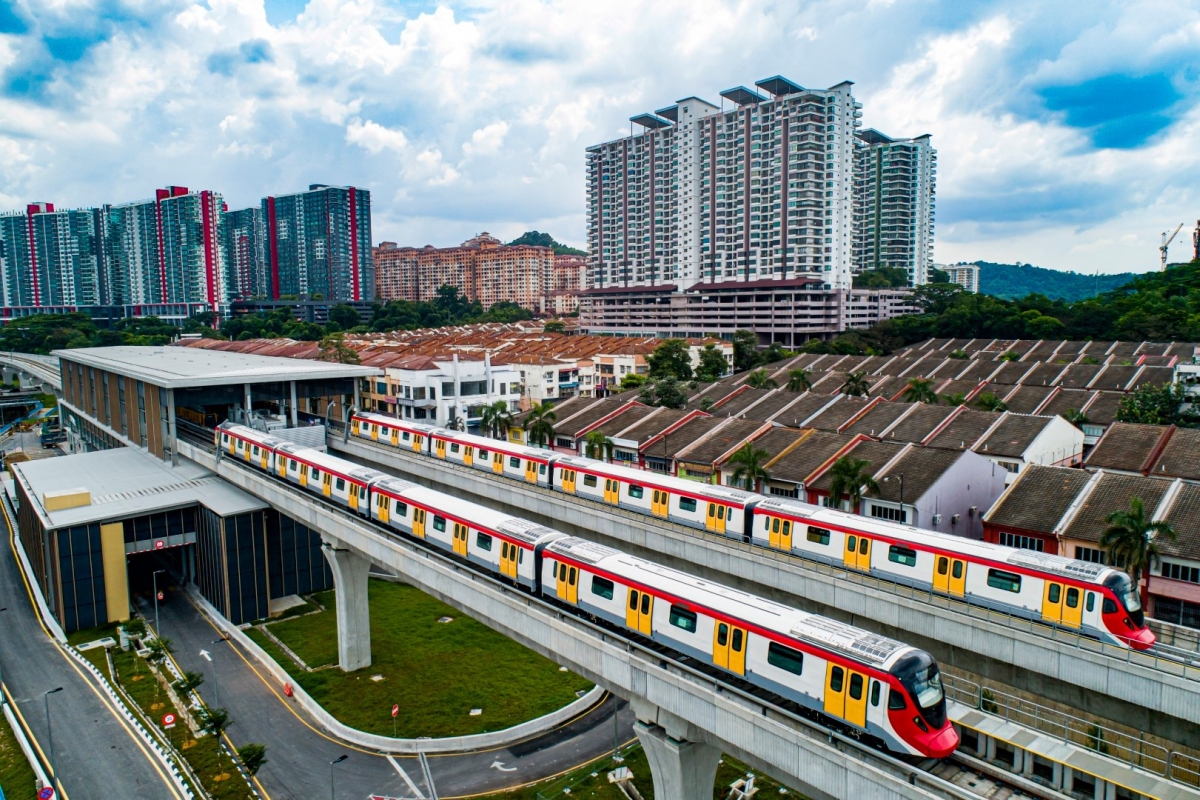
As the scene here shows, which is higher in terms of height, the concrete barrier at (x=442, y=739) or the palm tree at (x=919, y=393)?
the palm tree at (x=919, y=393)

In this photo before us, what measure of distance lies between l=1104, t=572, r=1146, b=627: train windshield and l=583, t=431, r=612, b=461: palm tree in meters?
30.5

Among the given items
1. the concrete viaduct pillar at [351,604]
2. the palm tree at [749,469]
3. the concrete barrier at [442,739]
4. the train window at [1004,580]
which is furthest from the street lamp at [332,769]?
the palm tree at [749,469]

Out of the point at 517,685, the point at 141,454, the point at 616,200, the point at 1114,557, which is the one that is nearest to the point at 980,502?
the point at 1114,557

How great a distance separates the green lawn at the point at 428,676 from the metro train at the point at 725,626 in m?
5.98

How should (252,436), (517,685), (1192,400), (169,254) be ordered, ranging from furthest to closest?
(169,254)
(1192,400)
(252,436)
(517,685)

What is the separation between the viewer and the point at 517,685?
94.7 ft

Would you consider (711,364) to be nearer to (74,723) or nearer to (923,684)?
(74,723)

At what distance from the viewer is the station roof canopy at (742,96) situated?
124 meters

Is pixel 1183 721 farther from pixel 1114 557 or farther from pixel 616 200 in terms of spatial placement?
pixel 616 200

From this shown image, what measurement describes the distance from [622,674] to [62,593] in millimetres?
28966

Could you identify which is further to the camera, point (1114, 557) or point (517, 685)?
point (517, 685)

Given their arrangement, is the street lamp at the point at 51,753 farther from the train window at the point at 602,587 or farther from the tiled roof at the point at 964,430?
the tiled roof at the point at 964,430

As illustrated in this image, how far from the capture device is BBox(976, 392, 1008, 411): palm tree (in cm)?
5306

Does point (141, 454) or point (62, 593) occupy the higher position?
point (141, 454)
